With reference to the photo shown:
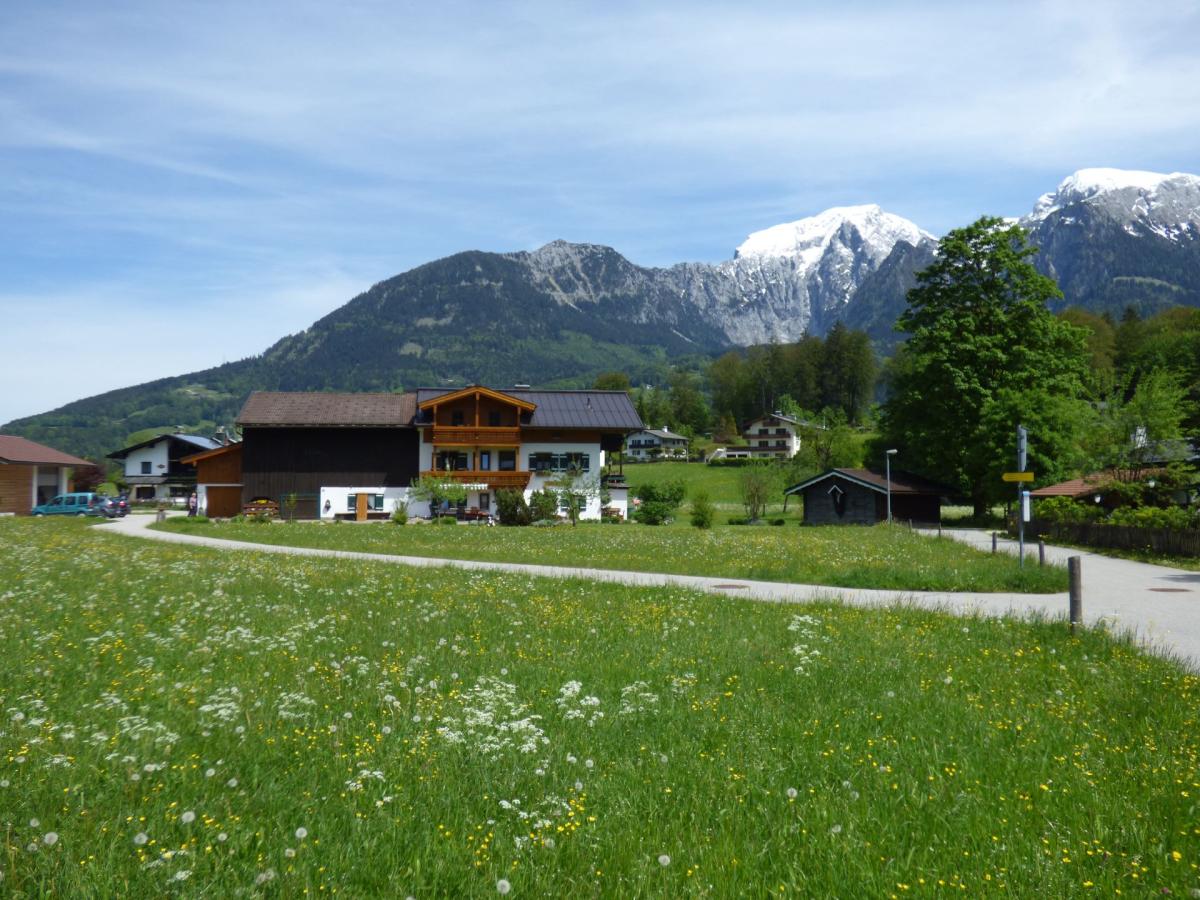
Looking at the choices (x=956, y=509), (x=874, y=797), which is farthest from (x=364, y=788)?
(x=956, y=509)

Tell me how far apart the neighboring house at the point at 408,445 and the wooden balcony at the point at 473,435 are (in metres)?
0.07

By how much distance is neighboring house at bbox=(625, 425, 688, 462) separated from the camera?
148 meters

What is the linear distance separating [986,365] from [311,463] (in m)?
46.9

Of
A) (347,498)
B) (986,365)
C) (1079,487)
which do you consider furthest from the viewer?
(347,498)

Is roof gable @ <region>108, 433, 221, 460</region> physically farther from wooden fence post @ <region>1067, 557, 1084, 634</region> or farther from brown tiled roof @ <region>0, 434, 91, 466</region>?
wooden fence post @ <region>1067, 557, 1084, 634</region>

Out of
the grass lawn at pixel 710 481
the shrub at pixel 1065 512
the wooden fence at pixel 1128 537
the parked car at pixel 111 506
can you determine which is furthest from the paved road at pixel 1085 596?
the grass lawn at pixel 710 481

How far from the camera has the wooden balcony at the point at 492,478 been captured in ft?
204

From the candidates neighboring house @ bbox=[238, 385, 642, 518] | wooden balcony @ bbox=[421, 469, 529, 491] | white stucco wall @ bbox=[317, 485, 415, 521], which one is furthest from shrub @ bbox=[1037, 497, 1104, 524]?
white stucco wall @ bbox=[317, 485, 415, 521]

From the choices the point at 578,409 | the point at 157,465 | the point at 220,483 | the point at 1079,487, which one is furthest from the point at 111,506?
the point at 1079,487

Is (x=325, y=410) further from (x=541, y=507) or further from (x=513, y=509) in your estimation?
(x=541, y=507)

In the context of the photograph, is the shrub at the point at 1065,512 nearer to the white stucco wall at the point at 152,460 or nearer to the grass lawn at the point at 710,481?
the grass lawn at the point at 710,481

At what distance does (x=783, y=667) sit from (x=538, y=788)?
4.55 m

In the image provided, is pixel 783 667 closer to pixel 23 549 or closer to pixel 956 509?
pixel 23 549

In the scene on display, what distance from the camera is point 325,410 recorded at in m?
63.5
